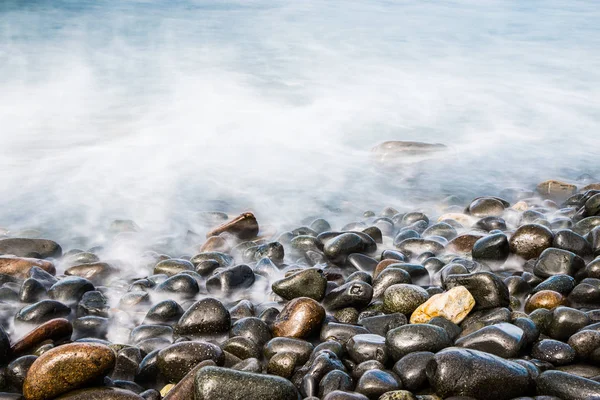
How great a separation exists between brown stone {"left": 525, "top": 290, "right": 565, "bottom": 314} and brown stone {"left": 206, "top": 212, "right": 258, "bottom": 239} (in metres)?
2.67

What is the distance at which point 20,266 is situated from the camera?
4223 millimetres

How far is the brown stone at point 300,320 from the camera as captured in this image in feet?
10.3

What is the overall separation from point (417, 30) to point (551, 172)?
11.9 m

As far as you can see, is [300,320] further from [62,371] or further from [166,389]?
[62,371]

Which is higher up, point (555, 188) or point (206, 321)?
point (206, 321)

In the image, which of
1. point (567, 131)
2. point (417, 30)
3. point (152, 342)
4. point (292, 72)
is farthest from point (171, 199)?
point (417, 30)

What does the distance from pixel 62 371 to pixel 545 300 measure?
2.50 meters

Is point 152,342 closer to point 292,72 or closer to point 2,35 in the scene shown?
point 292,72

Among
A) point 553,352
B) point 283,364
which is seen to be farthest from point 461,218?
point 283,364

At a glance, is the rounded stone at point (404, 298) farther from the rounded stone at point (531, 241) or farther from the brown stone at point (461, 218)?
the brown stone at point (461, 218)

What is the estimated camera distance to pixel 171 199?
6.63m

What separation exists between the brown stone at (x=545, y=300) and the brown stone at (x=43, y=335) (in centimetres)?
255

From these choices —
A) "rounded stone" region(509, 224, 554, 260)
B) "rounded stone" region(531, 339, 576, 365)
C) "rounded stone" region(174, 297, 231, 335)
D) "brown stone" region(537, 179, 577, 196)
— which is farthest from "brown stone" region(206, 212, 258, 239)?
"brown stone" region(537, 179, 577, 196)

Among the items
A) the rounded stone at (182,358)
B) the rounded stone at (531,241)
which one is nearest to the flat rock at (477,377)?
the rounded stone at (182,358)
